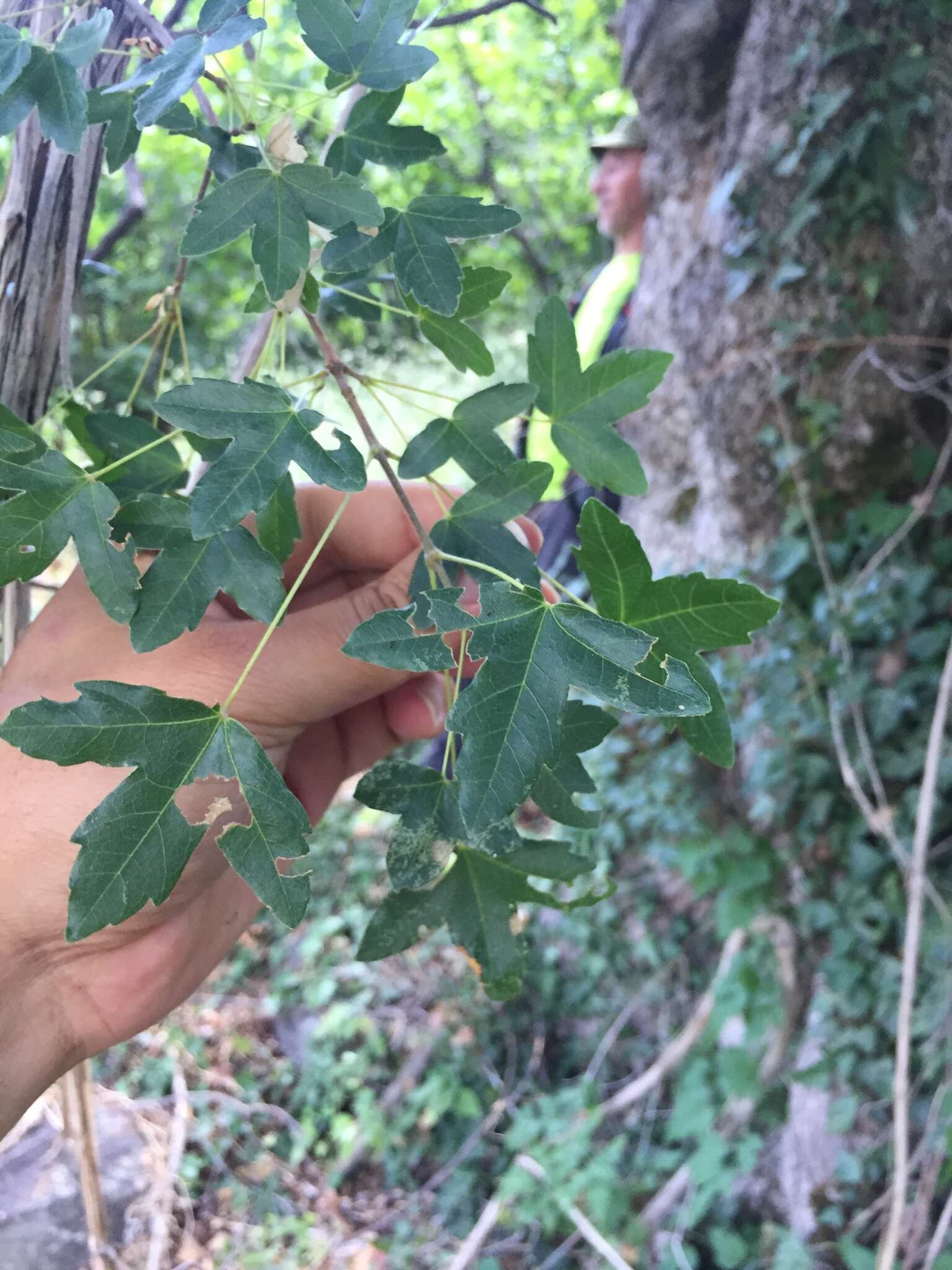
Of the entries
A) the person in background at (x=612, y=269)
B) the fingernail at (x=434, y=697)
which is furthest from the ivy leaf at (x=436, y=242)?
the person in background at (x=612, y=269)

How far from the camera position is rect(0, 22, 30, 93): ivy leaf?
489 mm

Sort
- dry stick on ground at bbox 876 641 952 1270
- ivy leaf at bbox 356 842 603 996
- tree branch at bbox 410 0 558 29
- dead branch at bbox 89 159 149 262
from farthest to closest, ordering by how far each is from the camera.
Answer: dry stick on ground at bbox 876 641 952 1270
dead branch at bbox 89 159 149 262
tree branch at bbox 410 0 558 29
ivy leaf at bbox 356 842 603 996

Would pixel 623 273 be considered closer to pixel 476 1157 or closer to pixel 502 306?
pixel 502 306

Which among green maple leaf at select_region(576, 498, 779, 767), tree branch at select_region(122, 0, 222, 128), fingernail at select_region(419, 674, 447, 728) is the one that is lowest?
fingernail at select_region(419, 674, 447, 728)

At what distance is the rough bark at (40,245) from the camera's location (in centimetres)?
71

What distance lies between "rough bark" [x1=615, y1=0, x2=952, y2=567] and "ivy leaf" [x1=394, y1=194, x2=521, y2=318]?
1.44m

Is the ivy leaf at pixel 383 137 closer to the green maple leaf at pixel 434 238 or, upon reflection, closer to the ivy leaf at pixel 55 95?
the green maple leaf at pixel 434 238

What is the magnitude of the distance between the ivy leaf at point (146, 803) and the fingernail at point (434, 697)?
43cm

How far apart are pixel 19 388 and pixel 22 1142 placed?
52.1 inches

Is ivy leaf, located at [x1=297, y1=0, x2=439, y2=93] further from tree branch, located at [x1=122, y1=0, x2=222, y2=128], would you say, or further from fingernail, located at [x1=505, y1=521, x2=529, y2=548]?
fingernail, located at [x1=505, y1=521, x2=529, y2=548]

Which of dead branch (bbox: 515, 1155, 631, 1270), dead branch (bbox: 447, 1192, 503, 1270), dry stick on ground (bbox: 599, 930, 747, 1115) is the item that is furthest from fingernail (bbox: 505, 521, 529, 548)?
dead branch (bbox: 447, 1192, 503, 1270)

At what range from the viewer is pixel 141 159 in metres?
3.49

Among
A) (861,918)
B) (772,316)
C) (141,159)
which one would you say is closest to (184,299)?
(141,159)

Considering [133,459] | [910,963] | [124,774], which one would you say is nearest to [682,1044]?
[910,963]
